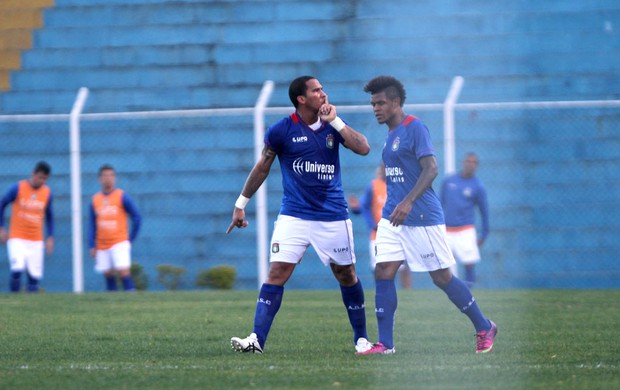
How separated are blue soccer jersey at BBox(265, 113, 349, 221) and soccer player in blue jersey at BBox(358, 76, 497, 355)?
39 cm

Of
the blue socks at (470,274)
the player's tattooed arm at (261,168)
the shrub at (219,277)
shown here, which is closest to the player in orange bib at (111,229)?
the shrub at (219,277)

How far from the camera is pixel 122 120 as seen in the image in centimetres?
1920

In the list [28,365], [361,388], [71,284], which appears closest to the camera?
[361,388]

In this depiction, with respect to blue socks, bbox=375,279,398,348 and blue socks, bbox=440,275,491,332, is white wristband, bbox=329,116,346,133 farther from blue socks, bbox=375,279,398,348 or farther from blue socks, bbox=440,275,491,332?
blue socks, bbox=440,275,491,332

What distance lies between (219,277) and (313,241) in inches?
340

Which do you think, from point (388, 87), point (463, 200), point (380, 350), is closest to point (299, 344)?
point (380, 350)

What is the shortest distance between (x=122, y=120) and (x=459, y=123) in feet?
16.2

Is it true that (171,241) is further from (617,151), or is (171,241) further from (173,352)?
(173,352)

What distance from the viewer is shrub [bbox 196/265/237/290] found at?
17.6m

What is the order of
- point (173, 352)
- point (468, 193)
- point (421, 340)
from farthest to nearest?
point (468, 193) < point (421, 340) < point (173, 352)

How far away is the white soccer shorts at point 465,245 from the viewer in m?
16.7

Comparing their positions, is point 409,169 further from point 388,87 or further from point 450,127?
point 450,127

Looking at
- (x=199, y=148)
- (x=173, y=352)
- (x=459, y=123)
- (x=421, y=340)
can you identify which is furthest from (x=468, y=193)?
(x=173, y=352)

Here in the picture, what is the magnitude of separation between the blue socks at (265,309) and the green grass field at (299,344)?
0.53 ft
